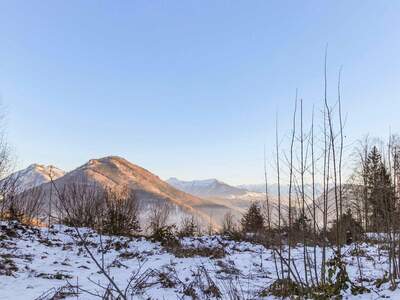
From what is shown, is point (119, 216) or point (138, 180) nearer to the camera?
point (119, 216)

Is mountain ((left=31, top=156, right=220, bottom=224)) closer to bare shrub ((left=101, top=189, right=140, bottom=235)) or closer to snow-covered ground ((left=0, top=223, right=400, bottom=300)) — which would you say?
bare shrub ((left=101, top=189, right=140, bottom=235))

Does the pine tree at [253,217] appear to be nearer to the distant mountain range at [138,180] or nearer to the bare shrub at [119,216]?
the bare shrub at [119,216]

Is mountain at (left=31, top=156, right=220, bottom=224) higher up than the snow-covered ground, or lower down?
higher up

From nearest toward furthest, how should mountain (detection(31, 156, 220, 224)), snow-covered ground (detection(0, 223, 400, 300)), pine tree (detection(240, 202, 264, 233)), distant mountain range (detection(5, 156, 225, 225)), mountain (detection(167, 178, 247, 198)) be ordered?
snow-covered ground (detection(0, 223, 400, 300)) < pine tree (detection(240, 202, 264, 233)) < distant mountain range (detection(5, 156, 225, 225)) < mountain (detection(31, 156, 220, 224)) < mountain (detection(167, 178, 247, 198))

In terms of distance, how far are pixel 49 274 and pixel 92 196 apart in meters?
9.62

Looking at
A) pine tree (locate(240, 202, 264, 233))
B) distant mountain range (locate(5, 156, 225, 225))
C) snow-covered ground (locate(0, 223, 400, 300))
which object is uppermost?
distant mountain range (locate(5, 156, 225, 225))

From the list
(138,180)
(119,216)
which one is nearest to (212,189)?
(138,180)

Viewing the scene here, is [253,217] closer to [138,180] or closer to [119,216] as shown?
[119,216]

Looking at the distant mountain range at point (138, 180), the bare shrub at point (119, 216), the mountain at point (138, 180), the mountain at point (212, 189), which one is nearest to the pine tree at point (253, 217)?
the bare shrub at point (119, 216)

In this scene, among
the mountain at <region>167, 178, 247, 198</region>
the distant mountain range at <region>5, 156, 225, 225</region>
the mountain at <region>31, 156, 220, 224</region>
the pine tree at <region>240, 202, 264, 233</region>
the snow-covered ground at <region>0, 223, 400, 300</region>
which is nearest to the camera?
the snow-covered ground at <region>0, 223, 400, 300</region>

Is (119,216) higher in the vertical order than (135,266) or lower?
higher

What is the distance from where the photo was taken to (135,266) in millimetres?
8336

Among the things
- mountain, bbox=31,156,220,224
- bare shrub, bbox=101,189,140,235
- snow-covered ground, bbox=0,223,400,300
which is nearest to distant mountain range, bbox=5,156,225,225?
mountain, bbox=31,156,220,224

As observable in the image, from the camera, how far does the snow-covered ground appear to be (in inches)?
207
